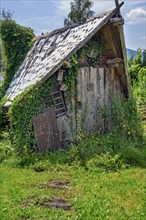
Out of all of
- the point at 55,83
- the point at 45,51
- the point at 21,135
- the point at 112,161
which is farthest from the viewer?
the point at 45,51

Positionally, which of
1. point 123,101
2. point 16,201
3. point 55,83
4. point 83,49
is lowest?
point 16,201

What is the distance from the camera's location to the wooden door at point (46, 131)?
971 centimetres

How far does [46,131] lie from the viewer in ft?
32.4

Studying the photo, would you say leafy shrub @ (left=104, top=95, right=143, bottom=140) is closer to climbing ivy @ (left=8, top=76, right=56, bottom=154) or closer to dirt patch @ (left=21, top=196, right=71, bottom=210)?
climbing ivy @ (left=8, top=76, right=56, bottom=154)

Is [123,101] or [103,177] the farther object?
[123,101]

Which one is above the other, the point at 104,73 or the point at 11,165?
the point at 104,73

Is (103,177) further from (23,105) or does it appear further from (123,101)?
(123,101)

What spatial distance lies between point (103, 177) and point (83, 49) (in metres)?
4.88

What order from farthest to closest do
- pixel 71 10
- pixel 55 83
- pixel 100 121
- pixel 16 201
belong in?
1. pixel 71 10
2. pixel 100 121
3. pixel 55 83
4. pixel 16 201

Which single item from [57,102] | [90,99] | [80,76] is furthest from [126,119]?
[57,102]

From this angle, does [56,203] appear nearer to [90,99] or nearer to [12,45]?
[90,99]

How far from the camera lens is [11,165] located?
900 centimetres

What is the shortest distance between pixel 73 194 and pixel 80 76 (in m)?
5.26

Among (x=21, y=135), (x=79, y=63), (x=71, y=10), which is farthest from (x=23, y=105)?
(x=71, y=10)
